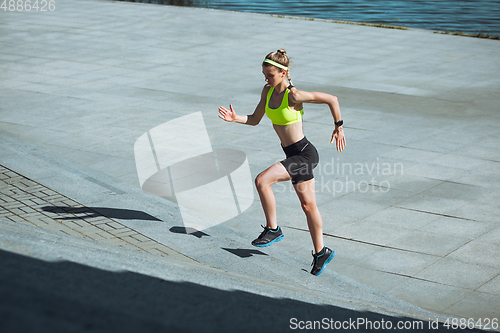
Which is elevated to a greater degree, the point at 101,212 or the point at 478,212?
the point at 478,212

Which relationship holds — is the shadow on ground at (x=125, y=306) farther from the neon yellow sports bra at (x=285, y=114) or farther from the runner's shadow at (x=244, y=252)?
the neon yellow sports bra at (x=285, y=114)

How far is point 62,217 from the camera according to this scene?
20.4ft

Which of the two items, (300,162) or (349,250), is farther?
(349,250)

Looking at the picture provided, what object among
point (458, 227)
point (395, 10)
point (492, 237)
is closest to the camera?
point (492, 237)

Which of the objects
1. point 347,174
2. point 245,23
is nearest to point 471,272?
point 347,174

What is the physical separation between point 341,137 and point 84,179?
3742 millimetres

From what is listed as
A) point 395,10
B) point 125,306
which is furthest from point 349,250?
point 395,10

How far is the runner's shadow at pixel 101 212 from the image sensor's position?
6.35 metres

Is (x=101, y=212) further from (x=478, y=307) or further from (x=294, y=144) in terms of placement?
(x=478, y=307)

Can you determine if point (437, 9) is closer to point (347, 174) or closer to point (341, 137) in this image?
point (347, 174)

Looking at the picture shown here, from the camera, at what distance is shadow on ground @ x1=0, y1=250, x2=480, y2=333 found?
292 cm

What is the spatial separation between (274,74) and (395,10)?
2849 centimetres

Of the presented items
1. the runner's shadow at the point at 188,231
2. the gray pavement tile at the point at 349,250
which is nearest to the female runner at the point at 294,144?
the gray pavement tile at the point at 349,250

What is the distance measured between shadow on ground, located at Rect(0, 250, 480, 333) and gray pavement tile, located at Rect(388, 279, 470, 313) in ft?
2.76
